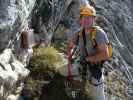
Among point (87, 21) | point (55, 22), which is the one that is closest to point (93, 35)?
point (87, 21)

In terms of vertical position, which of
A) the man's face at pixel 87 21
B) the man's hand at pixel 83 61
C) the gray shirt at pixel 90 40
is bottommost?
the man's hand at pixel 83 61

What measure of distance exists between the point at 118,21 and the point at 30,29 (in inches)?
230

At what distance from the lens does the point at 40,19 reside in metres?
9.46

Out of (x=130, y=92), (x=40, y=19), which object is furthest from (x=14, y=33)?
(x=130, y=92)

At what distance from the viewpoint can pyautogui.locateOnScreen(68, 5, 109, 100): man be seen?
786cm

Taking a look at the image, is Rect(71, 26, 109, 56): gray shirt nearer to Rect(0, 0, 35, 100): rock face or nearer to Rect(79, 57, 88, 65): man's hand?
Rect(79, 57, 88, 65): man's hand

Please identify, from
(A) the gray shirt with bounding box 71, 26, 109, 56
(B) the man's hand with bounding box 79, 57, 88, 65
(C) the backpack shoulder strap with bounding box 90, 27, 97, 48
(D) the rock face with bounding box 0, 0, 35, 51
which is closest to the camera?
(D) the rock face with bounding box 0, 0, 35, 51

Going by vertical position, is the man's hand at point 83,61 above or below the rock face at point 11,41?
below

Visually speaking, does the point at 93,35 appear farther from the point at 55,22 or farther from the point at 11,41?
the point at 55,22

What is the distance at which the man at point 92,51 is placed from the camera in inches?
309

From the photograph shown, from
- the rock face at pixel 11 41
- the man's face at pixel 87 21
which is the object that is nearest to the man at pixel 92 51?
the man's face at pixel 87 21

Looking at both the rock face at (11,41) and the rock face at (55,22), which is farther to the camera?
the rock face at (55,22)

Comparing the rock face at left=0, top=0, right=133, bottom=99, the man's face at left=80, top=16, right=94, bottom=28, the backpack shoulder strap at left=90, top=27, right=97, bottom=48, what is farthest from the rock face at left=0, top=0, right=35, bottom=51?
the backpack shoulder strap at left=90, top=27, right=97, bottom=48

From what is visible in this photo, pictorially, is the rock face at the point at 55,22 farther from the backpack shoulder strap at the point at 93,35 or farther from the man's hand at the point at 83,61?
the backpack shoulder strap at the point at 93,35
